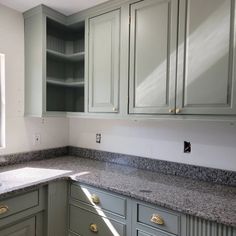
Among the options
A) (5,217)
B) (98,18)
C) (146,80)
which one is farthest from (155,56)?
(5,217)

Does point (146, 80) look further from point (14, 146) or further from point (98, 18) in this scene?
point (14, 146)

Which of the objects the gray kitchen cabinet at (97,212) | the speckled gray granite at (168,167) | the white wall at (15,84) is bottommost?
the gray kitchen cabinet at (97,212)

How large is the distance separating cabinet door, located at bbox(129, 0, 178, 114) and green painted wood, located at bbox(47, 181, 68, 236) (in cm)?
85

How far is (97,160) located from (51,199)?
0.73 m

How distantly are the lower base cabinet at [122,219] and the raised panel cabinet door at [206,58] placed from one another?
2.16 feet

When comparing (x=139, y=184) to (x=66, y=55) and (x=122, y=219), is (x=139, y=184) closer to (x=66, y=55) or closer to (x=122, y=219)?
(x=122, y=219)

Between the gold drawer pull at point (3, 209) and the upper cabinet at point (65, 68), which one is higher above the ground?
the upper cabinet at point (65, 68)

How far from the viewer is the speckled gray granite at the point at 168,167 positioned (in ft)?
5.36

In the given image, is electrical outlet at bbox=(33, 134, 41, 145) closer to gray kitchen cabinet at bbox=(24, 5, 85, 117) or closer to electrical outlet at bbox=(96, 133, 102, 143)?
gray kitchen cabinet at bbox=(24, 5, 85, 117)

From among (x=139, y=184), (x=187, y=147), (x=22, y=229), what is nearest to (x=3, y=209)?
(x=22, y=229)

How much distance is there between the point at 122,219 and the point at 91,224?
0.32 meters

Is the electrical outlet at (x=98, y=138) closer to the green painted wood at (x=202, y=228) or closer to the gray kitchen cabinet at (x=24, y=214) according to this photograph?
the gray kitchen cabinet at (x=24, y=214)

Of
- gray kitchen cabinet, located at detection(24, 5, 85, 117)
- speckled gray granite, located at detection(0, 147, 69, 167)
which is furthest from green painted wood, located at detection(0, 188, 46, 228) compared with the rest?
gray kitchen cabinet, located at detection(24, 5, 85, 117)

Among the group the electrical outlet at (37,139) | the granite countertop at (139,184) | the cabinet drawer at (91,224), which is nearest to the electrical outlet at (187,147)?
the granite countertop at (139,184)
